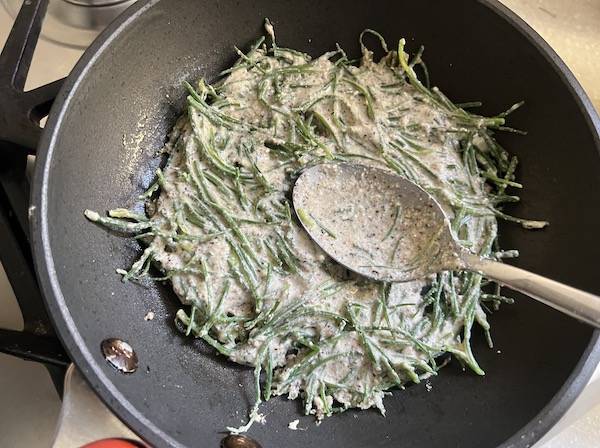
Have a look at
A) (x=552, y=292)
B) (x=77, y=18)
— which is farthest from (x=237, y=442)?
(x=77, y=18)

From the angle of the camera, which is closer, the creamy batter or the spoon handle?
the spoon handle

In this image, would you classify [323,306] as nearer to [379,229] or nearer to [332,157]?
[379,229]

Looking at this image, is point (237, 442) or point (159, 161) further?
point (159, 161)

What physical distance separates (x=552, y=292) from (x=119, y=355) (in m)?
0.71

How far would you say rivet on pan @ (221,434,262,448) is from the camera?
107 cm

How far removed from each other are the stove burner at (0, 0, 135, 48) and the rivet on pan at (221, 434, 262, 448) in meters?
1.01

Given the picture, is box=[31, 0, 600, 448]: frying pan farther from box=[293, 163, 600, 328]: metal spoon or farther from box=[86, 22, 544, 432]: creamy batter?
box=[293, 163, 600, 328]: metal spoon

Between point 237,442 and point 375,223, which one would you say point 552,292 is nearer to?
point 375,223

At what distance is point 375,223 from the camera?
1243mm

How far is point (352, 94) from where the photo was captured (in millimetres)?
1365

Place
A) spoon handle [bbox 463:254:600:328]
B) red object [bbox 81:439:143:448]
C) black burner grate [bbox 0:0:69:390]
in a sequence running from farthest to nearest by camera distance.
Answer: black burner grate [bbox 0:0:69:390]
red object [bbox 81:439:143:448]
spoon handle [bbox 463:254:600:328]

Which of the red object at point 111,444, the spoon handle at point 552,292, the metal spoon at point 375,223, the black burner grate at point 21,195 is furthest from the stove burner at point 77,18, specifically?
the spoon handle at point 552,292

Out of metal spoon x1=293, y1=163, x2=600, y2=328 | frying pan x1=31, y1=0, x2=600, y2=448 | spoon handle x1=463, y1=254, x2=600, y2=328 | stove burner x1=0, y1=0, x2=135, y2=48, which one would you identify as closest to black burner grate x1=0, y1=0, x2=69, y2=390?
frying pan x1=31, y1=0, x2=600, y2=448

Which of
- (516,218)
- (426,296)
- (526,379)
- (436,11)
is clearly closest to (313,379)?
(426,296)
